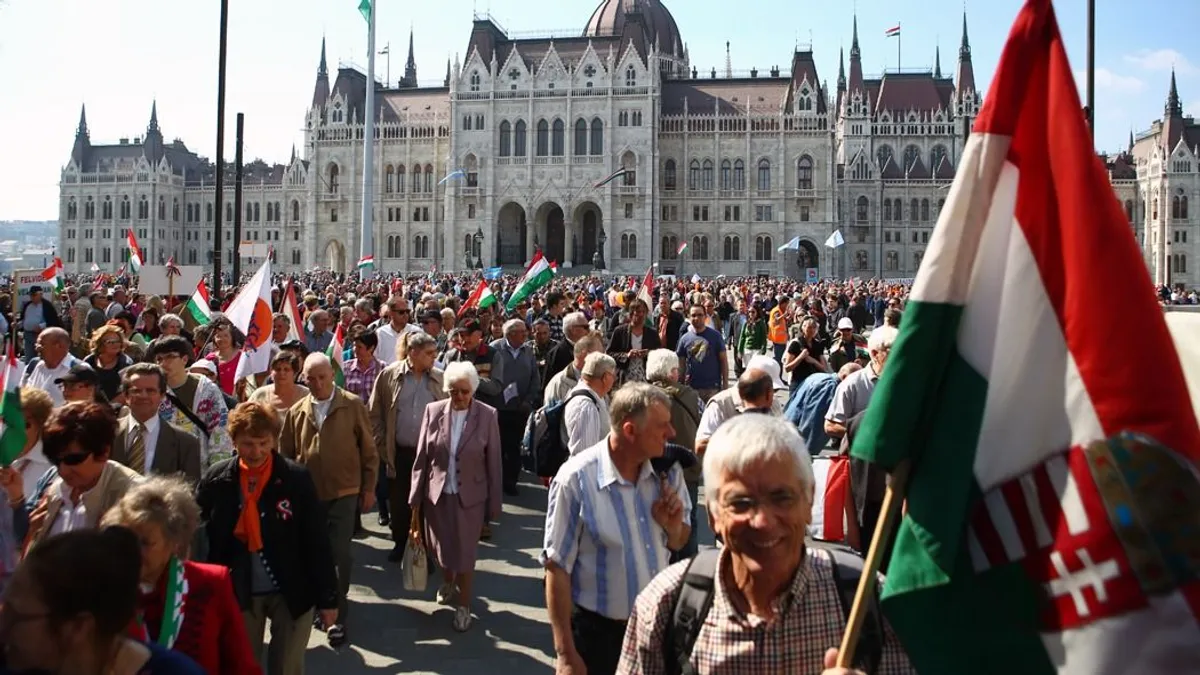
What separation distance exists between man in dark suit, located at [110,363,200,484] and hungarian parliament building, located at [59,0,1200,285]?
192 ft

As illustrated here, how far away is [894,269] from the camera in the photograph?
7531 centimetres

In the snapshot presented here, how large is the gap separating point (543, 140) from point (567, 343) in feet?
203

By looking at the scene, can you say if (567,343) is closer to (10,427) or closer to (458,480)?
(458,480)

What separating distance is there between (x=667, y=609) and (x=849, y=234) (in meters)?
75.1

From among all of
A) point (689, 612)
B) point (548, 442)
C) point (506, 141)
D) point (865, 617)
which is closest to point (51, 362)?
point (548, 442)

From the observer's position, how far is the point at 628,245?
69625mm

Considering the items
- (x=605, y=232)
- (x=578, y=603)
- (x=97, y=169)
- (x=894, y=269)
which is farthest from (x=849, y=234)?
(x=578, y=603)

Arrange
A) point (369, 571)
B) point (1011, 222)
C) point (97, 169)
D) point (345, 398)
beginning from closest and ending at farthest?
1. point (1011, 222)
2. point (345, 398)
3. point (369, 571)
4. point (97, 169)

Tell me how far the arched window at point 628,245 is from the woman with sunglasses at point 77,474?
215ft

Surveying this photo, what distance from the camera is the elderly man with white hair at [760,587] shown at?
2.46 m

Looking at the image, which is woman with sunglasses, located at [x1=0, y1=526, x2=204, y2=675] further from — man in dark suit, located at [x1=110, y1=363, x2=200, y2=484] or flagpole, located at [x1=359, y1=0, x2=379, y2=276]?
flagpole, located at [x1=359, y1=0, x2=379, y2=276]

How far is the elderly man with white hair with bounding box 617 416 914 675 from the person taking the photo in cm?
246

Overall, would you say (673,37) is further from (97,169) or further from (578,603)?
(578,603)

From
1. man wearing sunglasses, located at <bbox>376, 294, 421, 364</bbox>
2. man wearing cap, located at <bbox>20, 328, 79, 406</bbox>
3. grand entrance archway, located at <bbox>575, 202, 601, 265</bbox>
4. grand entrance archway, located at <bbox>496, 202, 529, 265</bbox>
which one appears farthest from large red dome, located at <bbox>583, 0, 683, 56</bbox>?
man wearing cap, located at <bbox>20, 328, 79, 406</bbox>
